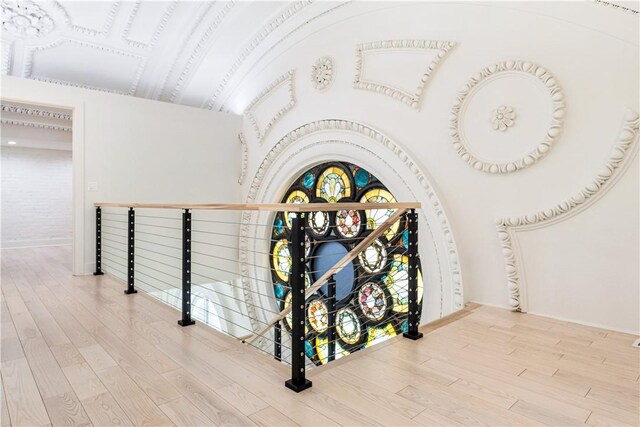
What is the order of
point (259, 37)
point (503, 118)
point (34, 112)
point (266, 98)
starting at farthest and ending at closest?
point (34, 112)
point (266, 98)
point (259, 37)
point (503, 118)

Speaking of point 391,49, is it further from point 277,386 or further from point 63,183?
point 63,183

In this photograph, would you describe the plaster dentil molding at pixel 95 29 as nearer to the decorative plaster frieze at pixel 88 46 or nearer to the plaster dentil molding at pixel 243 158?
the decorative plaster frieze at pixel 88 46

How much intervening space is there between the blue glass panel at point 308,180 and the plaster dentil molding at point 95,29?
2.54 meters

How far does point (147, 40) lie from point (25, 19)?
3.55 ft

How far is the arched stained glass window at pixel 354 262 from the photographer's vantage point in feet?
12.1

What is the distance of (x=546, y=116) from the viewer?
8.20 ft

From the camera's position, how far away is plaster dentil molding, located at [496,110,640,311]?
2.19 meters

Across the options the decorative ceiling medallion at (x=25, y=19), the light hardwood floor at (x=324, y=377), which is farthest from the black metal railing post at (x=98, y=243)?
the decorative ceiling medallion at (x=25, y=19)

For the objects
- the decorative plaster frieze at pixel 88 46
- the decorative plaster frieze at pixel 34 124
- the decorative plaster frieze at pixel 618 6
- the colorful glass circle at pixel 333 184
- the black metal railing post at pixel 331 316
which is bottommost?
the black metal railing post at pixel 331 316

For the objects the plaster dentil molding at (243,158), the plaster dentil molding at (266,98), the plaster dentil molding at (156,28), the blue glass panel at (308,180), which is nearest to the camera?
the plaster dentil molding at (156,28)

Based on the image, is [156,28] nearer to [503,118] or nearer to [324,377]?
[503,118]

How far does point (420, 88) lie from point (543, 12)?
3.09ft

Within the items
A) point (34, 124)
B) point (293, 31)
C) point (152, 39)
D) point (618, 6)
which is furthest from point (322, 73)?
point (34, 124)

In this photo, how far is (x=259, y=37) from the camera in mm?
4336
